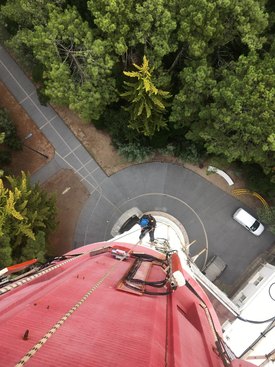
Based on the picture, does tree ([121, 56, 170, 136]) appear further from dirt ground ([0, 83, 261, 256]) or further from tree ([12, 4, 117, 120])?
dirt ground ([0, 83, 261, 256])

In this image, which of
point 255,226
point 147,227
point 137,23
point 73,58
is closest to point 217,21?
point 137,23

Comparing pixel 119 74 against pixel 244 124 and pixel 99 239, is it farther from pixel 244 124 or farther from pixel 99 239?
pixel 99 239

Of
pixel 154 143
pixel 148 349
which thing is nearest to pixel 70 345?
pixel 148 349

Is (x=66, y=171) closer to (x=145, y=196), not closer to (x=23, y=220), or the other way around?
(x=145, y=196)

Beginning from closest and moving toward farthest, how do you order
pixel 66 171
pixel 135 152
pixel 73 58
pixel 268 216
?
pixel 73 58
pixel 268 216
pixel 135 152
pixel 66 171

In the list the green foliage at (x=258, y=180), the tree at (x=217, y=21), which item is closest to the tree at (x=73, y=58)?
the tree at (x=217, y=21)

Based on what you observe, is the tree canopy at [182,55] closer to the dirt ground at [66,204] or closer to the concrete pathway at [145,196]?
the concrete pathway at [145,196]
